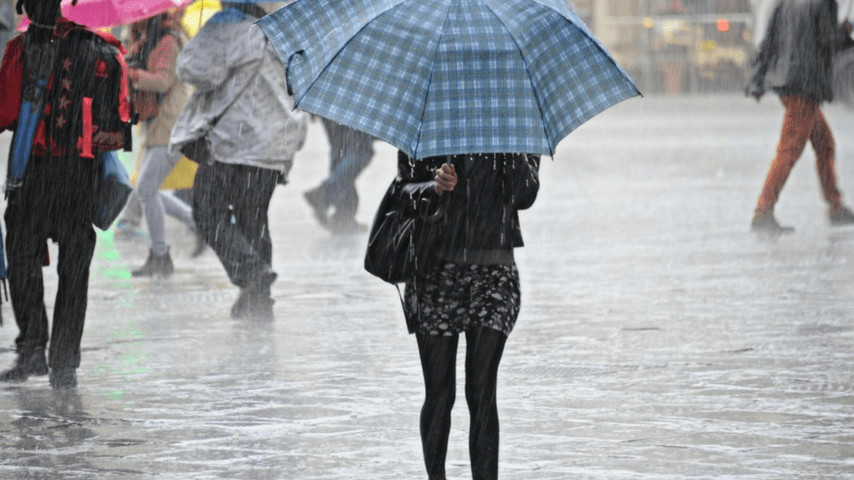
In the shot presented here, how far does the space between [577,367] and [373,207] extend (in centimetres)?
842

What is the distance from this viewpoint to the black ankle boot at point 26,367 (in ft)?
24.7

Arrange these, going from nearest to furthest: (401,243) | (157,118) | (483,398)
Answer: (401,243), (483,398), (157,118)

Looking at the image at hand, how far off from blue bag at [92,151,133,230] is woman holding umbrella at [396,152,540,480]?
9.21ft

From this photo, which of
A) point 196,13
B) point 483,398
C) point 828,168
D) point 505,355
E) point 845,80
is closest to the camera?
point 483,398

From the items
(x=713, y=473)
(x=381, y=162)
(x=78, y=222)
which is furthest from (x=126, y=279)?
(x=381, y=162)

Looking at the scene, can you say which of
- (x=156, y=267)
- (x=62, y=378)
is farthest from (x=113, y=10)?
(x=156, y=267)

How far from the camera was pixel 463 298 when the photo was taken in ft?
16.3

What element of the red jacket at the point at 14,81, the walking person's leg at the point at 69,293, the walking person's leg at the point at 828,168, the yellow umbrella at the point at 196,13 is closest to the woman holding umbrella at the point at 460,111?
the red jacket at the point at 14,81

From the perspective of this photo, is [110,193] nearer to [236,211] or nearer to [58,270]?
[58,270]

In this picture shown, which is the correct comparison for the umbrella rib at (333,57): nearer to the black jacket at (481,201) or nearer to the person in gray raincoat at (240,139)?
the black jacket at (481,201)

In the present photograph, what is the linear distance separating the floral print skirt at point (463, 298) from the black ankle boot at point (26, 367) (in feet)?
10.3

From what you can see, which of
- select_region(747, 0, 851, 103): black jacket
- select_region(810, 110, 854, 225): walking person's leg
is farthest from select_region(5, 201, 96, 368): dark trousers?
select_region(810, 110, 854, 225): walking person's leg

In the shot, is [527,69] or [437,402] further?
[437,402]

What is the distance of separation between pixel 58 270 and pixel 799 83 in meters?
7.07
